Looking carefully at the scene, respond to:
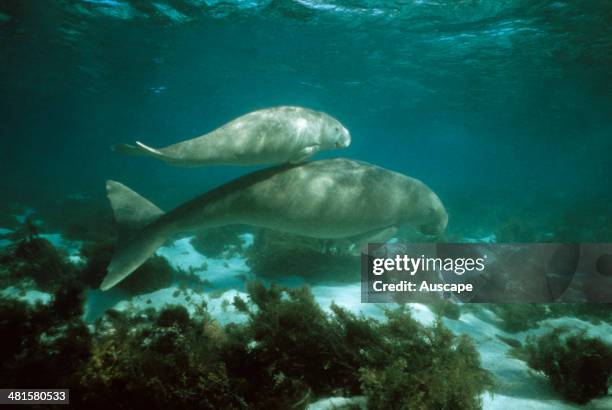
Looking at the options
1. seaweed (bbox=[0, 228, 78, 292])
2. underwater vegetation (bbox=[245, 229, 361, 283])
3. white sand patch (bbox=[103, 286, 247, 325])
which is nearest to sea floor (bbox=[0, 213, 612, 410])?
white sand patch (bbox=[103, 286, 247, 325])

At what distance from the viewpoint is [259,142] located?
5371 millimetres

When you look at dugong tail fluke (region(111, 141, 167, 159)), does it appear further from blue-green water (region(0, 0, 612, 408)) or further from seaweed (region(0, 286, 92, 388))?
blue-green water (region(0, 0, 612, 408))

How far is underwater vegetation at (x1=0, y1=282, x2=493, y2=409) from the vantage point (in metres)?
2.62

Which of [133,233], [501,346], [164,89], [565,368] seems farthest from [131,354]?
[164,89]

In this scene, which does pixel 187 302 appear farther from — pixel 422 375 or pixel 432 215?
pixel 432 215

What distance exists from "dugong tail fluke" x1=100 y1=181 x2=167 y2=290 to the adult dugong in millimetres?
1421

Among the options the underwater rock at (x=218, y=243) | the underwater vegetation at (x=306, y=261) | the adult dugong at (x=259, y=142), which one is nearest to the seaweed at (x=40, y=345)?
the adult dugong at (x=259, y=142)

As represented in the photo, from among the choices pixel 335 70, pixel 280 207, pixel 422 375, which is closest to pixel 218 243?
pixel 280 207

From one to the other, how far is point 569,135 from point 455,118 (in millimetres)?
20789

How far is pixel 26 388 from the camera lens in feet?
9.29

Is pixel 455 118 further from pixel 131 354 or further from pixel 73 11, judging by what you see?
pixel 131 354

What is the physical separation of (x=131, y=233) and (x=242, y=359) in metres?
3.72

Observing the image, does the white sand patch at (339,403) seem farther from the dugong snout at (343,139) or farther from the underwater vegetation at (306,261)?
the dugong snout at (343,139)

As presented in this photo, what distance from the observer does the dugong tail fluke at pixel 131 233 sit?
5.12 m
